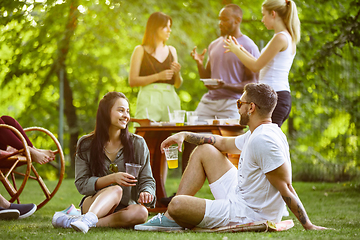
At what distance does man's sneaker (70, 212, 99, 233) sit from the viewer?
2.66 meters

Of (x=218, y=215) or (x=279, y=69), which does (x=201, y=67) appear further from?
(x=218, y=215)

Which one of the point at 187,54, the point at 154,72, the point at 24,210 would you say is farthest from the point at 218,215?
the point at 187,54

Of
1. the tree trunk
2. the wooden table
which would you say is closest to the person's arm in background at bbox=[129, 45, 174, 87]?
the wooden table

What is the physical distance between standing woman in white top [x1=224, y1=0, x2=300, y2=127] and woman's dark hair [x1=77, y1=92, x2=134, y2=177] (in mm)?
1279

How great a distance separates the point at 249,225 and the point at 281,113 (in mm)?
1265

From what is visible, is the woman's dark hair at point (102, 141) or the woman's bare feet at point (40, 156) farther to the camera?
the woman's bare feet at point (40, 156)

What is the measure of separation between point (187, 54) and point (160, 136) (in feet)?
17.9

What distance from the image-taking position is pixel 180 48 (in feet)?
30.5

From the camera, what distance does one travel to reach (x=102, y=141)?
325cm

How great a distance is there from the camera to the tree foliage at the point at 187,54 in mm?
7102

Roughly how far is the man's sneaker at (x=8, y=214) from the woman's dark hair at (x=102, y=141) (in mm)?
865

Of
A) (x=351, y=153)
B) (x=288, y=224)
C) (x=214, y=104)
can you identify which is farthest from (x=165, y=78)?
(x=351, y=153)

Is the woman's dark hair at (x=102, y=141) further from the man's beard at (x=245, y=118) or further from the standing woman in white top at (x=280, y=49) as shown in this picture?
the standing woman in white top at (x=280, y=49)

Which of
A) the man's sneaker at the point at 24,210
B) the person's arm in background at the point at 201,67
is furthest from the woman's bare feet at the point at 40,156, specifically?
the person's arm in background at the point at 201,67
